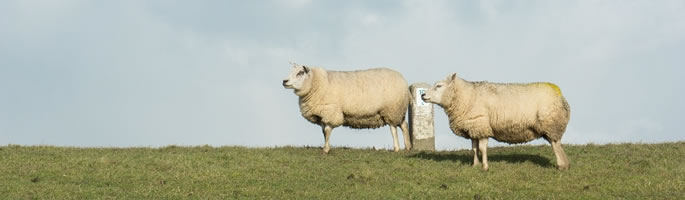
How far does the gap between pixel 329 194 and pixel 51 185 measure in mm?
5656

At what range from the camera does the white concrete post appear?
23750mm

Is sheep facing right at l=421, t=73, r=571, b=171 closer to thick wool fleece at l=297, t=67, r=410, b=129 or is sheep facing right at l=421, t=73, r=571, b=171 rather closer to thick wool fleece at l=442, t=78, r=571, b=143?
thick wool fleece at l=442, t=78, r=571, b=143

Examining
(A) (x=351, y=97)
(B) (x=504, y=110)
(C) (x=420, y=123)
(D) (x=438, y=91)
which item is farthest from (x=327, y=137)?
(B) (x=504, y=110)

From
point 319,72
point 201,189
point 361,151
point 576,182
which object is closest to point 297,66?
point 319,72

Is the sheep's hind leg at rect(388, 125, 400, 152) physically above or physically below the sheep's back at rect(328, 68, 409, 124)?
below

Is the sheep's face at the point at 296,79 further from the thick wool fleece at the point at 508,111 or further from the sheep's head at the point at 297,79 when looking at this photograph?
the thick wool fleece at the point at 508,111

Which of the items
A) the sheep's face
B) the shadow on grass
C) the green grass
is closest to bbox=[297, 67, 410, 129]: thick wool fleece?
the sheep's face

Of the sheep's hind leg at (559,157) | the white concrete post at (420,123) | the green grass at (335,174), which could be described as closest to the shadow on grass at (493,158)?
the green grass at (335,174)

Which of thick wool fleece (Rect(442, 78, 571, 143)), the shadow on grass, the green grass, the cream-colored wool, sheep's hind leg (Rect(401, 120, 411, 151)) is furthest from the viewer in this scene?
sheep's hind leg (Rect(401, 120, 411, 151))

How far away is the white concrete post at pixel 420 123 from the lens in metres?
23.8

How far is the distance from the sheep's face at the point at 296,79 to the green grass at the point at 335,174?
178 centimetres

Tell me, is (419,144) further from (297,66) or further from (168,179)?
(168,179)

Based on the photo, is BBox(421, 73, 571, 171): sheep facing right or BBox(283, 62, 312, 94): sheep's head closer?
BBox(421, 73, 571, 171): sheep facing right

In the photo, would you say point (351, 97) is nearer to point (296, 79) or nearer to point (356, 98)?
point (356, 98)
